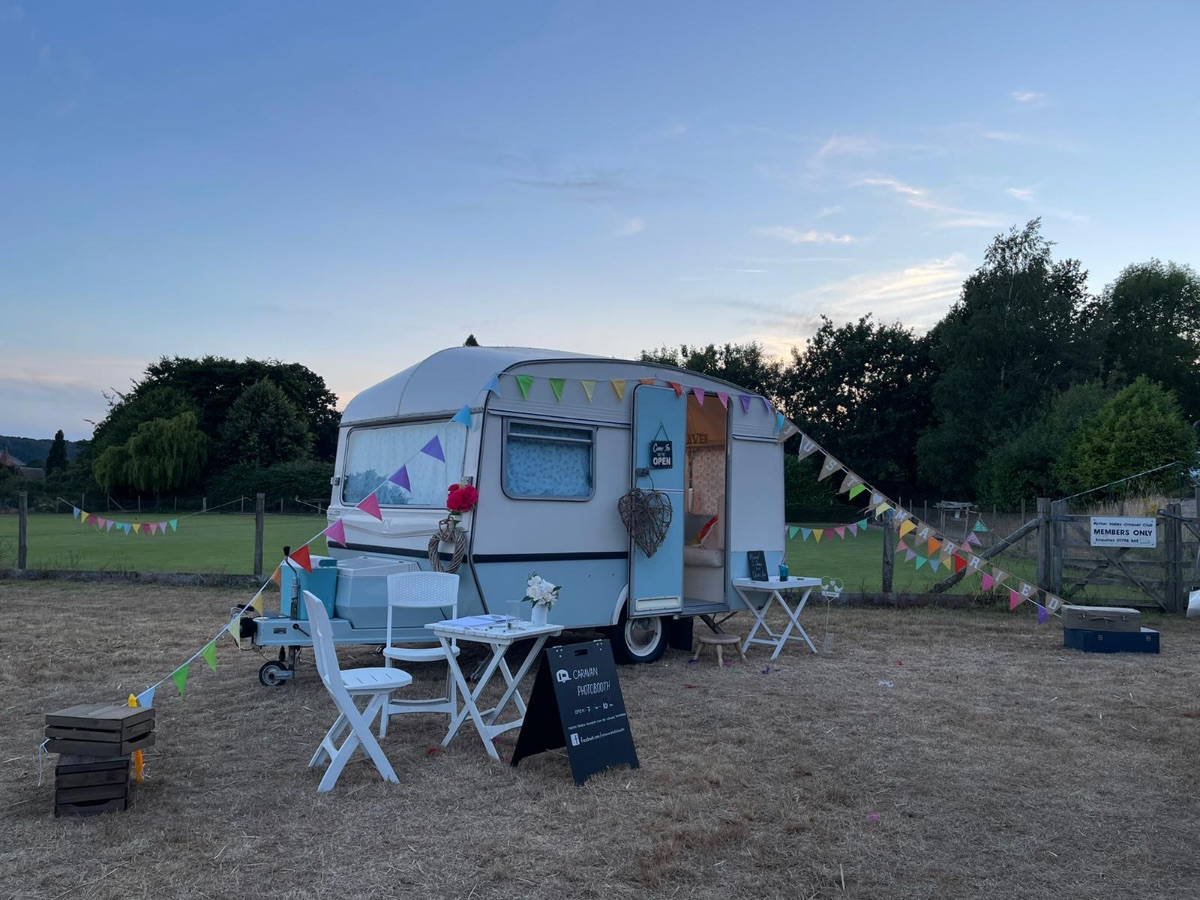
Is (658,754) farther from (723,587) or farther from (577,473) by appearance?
(723,587)

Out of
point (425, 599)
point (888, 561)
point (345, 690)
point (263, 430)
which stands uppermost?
point (263, 430)

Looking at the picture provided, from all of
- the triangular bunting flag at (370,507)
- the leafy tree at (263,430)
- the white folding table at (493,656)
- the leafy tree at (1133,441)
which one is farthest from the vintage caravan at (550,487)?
the leafy tree at (263,430)

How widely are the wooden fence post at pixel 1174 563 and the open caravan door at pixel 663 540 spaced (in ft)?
22.8

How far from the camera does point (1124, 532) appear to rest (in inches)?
441

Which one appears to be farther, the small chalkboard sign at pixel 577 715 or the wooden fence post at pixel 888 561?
the wooden fence post at pixel 888 561

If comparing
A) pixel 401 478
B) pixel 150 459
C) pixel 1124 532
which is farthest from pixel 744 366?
pixel 401 478

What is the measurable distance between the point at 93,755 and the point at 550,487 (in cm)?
376

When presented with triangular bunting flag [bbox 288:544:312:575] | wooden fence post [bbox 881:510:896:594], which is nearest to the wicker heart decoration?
triangular bunting flag [bbox 288:544:312:575]

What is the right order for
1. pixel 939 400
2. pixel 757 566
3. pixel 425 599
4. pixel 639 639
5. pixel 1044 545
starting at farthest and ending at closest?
pixel 939 400 < pixel 1044 545 < pixel 757 566 < pixel 639 639 < pixel 425 599

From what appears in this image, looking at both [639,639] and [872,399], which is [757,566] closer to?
[639,639]

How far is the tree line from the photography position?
91.7 feet

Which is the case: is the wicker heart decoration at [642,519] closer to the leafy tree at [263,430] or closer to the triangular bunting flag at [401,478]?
the triangular bunting flag at [401,478]

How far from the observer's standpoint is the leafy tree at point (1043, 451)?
89.3 feet

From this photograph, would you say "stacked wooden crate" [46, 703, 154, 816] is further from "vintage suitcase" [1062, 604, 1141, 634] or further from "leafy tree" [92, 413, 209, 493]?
"leafy tree" [92, 413, 209, 493]
